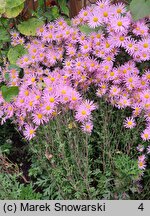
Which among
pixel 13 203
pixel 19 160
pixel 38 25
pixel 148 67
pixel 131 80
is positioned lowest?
pixel 13 203

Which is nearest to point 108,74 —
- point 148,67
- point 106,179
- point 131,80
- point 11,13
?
point 131,80

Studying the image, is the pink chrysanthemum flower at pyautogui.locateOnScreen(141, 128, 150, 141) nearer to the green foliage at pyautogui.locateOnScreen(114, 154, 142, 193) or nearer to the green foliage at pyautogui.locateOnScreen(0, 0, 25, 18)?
the green foliage at pyautogui.locateOnScreen(114, 154, 142, 193)

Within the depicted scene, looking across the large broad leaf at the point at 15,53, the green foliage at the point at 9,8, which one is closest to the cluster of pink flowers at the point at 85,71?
the large broad leaf at the point at 15,53

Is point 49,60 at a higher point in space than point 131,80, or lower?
higher

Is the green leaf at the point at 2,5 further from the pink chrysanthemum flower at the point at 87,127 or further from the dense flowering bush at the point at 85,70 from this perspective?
the pink chrysanthemum flower at the point at 87,127

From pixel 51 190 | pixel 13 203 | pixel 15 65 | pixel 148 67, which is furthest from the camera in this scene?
pixel 15 65

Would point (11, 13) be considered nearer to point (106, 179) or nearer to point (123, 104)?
point (123, 104)
